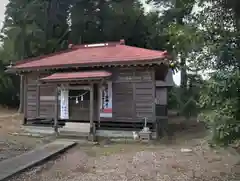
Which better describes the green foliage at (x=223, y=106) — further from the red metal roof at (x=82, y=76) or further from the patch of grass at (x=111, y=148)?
the red metal roof at (x=82, y=76)

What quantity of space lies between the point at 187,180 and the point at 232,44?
3.67 meters

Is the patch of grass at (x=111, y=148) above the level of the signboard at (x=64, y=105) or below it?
below

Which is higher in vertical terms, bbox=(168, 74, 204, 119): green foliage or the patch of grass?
bbox=(168, 74, 204, 119): green foliage

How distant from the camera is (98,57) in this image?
38.7ft

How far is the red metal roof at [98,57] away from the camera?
1057 cm

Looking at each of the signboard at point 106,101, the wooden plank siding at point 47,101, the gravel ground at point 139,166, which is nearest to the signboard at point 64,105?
the wooden plank siding at point 47,101

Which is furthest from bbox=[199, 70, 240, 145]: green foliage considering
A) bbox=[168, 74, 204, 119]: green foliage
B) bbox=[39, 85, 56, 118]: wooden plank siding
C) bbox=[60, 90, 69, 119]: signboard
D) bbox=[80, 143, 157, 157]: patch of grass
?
bbox=[168, 74, 204, 119]: green foliage

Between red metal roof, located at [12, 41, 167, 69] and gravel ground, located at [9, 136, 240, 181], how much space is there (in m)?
3.71

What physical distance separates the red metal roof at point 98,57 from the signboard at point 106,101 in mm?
1103

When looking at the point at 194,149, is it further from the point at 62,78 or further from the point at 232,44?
the point at 62,78

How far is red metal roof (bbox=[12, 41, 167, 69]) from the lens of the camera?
10.6 meters

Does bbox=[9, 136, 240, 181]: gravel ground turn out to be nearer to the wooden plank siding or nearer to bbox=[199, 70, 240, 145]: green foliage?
bbox=[199, 70, 240, 145]: green foliage

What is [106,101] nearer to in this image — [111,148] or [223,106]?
[111,148]

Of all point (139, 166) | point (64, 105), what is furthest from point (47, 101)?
point (139, 166)
